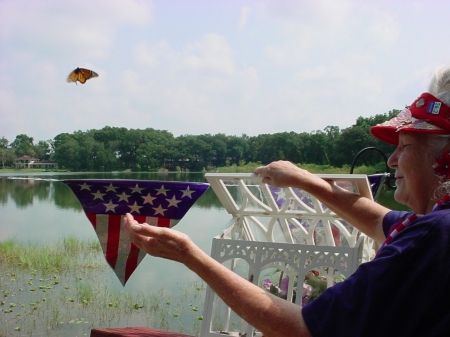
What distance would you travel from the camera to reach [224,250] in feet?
7.02

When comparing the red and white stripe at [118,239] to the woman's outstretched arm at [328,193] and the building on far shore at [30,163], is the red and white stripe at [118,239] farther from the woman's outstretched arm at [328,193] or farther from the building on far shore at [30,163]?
the building on far shore at [30,163]

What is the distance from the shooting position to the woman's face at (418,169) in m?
1.21

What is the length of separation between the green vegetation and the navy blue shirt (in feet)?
16.3

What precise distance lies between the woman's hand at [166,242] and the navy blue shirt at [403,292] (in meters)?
0.39

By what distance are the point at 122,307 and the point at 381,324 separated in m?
5.99

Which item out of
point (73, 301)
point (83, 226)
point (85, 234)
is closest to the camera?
point (73, 301)

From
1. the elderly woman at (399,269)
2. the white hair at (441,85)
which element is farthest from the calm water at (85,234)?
the white hair at (441,85)

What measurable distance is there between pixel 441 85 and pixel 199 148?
3791 cm

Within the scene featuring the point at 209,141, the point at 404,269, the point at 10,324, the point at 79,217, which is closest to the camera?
the point at 404,269

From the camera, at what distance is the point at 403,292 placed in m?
0.96

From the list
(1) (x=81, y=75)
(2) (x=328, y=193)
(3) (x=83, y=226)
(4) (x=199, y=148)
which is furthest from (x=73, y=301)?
(4) (x=199, y=148)

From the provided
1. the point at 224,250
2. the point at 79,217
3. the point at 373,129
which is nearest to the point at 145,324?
the point at 224,250

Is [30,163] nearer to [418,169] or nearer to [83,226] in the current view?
[83,226]

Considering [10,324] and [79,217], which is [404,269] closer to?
[10,324]
